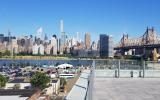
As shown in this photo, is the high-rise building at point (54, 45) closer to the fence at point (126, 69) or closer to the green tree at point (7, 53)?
the green tree at point (7, 53)

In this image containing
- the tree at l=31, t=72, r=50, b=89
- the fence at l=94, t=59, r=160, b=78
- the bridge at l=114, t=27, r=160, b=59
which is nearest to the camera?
the fence at l=94, t=59, r=160, b=78

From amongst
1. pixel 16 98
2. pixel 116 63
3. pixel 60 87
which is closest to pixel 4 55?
pixel 60 87

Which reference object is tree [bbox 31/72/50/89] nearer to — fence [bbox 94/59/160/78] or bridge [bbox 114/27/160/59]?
bridge [bbox 114/27/160/59]

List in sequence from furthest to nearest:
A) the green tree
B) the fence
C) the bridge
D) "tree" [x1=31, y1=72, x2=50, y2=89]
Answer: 1. the green tree
2. "tree" [x1=31, y1=72, x2=50, y2=89]
3. the bridge
4. the fence

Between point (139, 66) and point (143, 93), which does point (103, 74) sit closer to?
point (139, 66)

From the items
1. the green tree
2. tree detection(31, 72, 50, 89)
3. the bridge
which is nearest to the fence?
the bridge

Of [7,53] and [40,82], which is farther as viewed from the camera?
[7,53]

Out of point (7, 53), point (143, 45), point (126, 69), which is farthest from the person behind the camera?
point (7, 53)

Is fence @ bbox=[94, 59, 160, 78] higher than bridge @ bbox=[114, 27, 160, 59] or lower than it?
lower

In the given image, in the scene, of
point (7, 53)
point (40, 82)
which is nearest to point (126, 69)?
point (40, 82)

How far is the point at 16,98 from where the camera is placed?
28312mm

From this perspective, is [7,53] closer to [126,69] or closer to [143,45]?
[143,45]

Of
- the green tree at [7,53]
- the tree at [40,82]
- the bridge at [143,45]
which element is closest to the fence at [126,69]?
the bridge at [143,45]

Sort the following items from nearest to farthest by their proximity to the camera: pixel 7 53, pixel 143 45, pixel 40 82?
pixel 40 82 → pixel 143 45 → pixel 7 53
